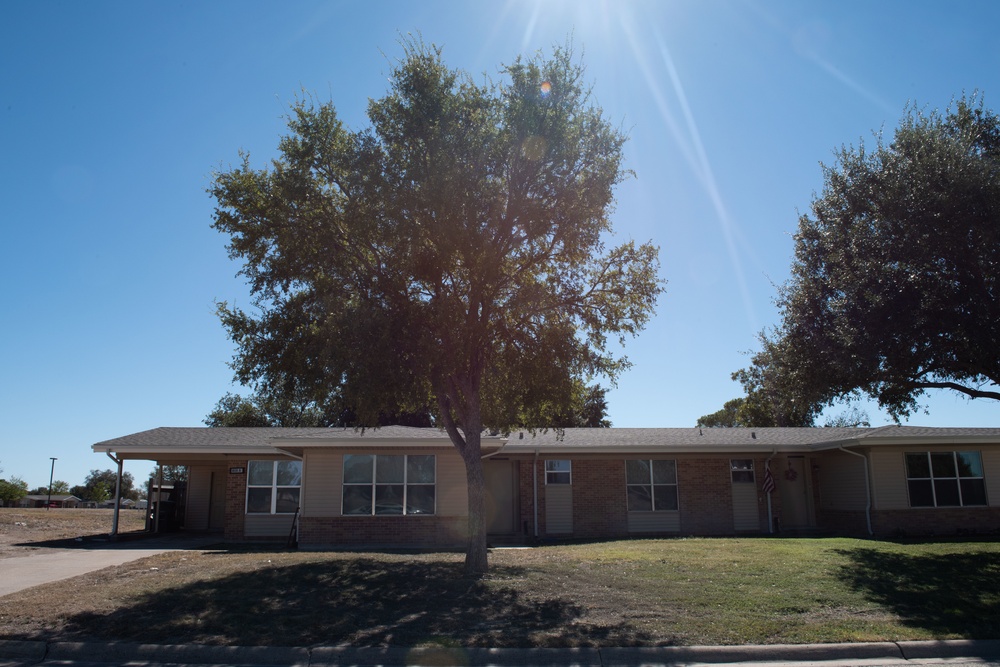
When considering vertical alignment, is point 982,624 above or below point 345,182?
below

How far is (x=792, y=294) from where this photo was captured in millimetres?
16391

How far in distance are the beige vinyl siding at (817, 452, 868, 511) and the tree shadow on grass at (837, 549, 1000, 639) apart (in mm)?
6722

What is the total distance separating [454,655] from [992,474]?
20271mm

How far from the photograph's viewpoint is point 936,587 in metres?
11.0

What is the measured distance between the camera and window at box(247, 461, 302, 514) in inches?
832

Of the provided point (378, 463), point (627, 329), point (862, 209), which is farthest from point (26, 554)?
point (862, 209)

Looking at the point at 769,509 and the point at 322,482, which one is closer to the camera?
the point at 322,482

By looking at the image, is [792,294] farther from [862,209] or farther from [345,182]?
[345,182]

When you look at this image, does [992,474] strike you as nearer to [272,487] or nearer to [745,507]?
[745,507]

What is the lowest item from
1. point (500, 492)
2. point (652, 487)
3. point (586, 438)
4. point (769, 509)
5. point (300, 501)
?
point (769, 509)

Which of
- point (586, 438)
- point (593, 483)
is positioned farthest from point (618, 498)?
point (586, 438)

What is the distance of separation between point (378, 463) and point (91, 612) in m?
11.1

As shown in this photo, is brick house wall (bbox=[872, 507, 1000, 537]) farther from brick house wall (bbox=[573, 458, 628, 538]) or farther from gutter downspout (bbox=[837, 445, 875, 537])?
brick house wall (bbox=[573, 458, 628, 538])

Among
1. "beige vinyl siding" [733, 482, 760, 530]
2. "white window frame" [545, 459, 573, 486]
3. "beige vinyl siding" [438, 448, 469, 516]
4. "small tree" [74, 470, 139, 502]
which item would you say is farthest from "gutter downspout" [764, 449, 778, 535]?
"small tree" [74, 470, 139, 502]
